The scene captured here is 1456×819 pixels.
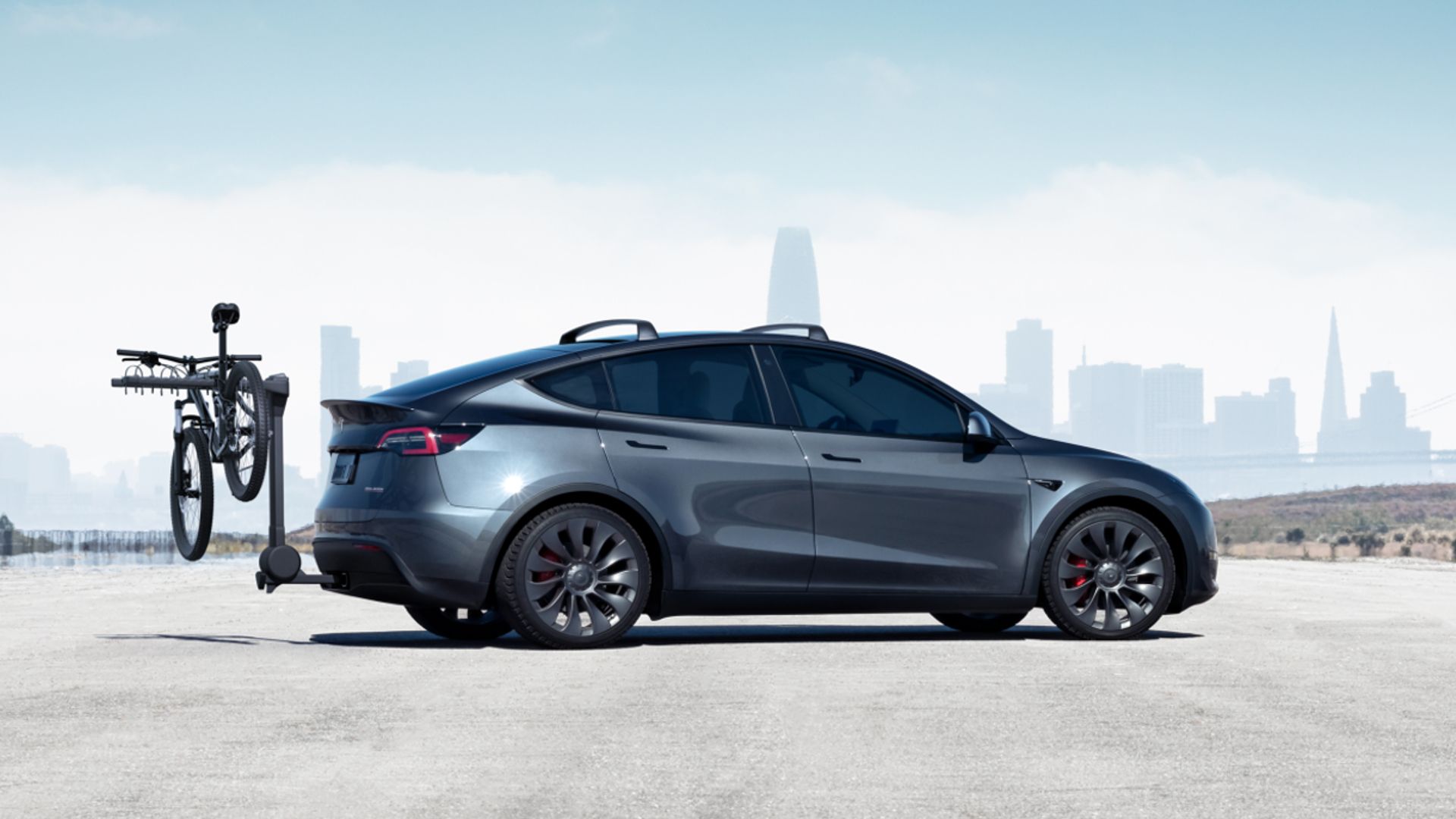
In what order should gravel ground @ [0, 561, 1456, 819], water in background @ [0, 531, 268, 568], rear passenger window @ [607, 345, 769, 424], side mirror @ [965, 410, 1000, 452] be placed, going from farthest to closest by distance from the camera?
water in background @ [0, 531, 268, 568], side mirror @ [965, 410, 1000, 452], rear passenger window @ [607, 345, 769, 424], gravel ground @ [0, 561, 1456, 819]

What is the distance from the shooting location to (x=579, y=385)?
9.14 meters

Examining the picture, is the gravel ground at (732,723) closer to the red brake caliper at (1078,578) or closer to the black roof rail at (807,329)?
the red brake caliper at (1078,578)

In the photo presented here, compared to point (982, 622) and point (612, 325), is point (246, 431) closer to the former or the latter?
point (612, 325)

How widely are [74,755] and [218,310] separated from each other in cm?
571

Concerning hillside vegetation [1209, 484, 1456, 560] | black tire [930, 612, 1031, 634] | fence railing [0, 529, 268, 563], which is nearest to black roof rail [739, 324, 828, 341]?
black tire [930, 612, 1031, 634]

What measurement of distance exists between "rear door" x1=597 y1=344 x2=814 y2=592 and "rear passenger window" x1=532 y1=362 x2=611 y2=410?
57mm

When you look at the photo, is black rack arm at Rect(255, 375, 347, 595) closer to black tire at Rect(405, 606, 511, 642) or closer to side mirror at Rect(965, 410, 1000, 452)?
black tire at Rect(405, 606, 511, 642)

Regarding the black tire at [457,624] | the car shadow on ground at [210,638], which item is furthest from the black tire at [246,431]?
the black tire at [457,624]

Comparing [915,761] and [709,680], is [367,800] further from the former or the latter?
[709,680]

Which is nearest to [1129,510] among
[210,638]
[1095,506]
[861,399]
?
[1095,506]

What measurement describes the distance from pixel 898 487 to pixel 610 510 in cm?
161

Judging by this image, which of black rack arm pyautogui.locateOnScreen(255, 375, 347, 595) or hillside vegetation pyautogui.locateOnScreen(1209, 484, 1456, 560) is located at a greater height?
black rack arm pyautogui.locateOnScreen(255, 375, 347, 595)

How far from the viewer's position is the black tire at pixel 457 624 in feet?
32.8

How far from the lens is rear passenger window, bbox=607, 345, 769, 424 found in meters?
9.24
